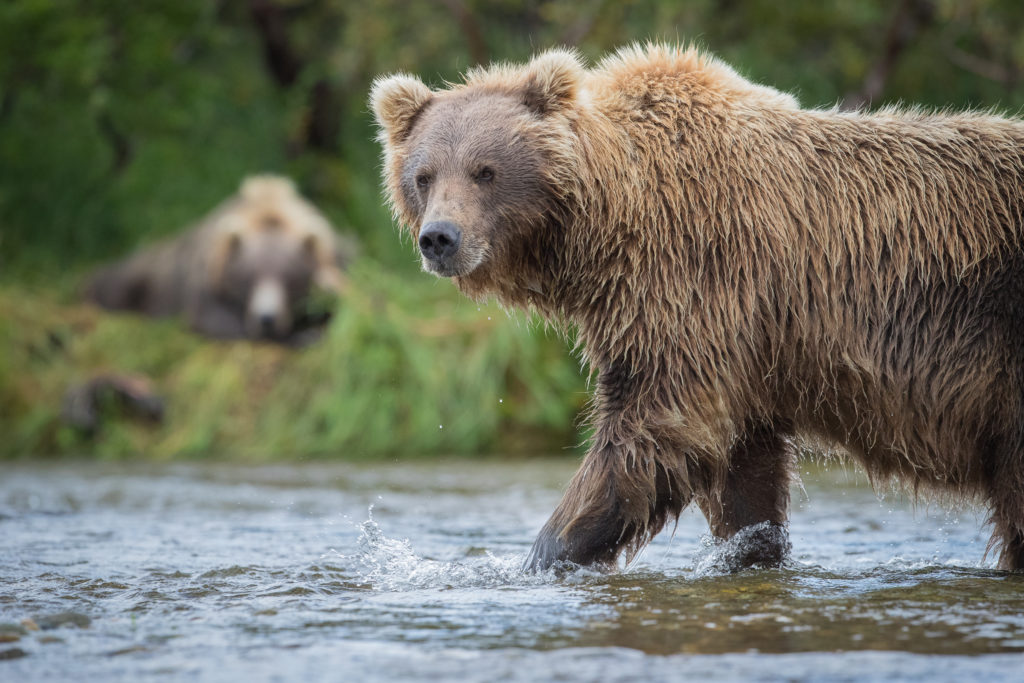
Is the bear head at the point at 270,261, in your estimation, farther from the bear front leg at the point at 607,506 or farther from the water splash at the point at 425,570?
the bear front leg at the point at 607,506

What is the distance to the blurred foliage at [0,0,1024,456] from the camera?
9797mm

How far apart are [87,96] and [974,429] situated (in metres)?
9.84

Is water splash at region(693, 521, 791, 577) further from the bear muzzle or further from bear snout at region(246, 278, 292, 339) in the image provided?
bear snout at region(246, 278, 292, 339)

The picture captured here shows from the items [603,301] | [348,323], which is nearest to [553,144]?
[603,301]

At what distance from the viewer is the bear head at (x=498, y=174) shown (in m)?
4.75

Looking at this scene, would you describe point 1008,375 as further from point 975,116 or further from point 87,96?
point 87,96

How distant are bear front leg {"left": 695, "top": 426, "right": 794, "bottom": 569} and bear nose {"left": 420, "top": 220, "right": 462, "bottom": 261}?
53.0 inches

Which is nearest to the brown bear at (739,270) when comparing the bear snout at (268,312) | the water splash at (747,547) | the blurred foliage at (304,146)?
the water splash at (747,547)

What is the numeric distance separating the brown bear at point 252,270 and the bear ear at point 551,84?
19.5 feet

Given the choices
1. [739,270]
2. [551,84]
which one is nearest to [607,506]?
[739,270]

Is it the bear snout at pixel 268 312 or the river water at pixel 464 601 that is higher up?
the bear snout at pixel 268 312

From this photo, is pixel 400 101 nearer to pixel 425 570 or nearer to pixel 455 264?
pixel 455 264

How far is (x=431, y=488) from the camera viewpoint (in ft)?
26.0

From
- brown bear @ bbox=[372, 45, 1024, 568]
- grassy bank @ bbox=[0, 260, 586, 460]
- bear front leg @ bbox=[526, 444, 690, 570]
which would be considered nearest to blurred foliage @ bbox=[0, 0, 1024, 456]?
grassy bank @ bbox=[0, 260, 586, 460]
